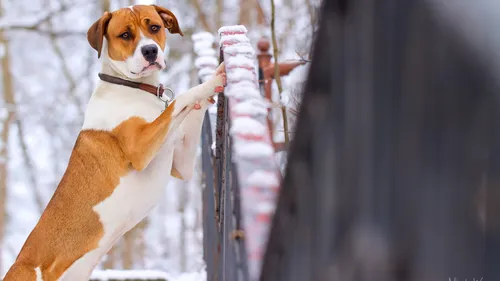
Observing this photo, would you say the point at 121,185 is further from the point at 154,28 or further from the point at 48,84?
the point at 48,84

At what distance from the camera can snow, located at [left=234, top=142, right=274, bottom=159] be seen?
3.28 ft

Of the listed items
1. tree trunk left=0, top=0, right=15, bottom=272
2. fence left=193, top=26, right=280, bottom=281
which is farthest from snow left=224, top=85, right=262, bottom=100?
tree trunk left=0, top=0, right=15, bottom=272

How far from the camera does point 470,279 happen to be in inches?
16.0

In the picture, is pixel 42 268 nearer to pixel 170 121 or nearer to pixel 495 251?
pixel 170 121

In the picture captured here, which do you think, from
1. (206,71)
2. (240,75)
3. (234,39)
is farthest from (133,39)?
(240,75)

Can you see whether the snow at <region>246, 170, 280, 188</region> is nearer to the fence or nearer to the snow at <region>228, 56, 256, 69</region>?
the fence

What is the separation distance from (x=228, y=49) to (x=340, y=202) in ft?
4.37

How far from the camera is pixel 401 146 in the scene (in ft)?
1.36

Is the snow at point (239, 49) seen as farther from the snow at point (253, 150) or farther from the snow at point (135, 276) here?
the snow at point (135, 276)

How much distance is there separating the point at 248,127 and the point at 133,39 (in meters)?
1.46

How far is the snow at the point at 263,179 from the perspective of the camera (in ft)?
3.08

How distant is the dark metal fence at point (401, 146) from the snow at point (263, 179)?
0.42m

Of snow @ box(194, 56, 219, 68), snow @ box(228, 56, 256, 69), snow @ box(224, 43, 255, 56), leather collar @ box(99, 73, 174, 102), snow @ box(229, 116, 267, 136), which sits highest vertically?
snow @ box(194, 56, 219, 68)

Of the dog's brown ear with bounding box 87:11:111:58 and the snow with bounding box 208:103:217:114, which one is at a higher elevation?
the dog's brown ear with bounding box 87:11:111:58
